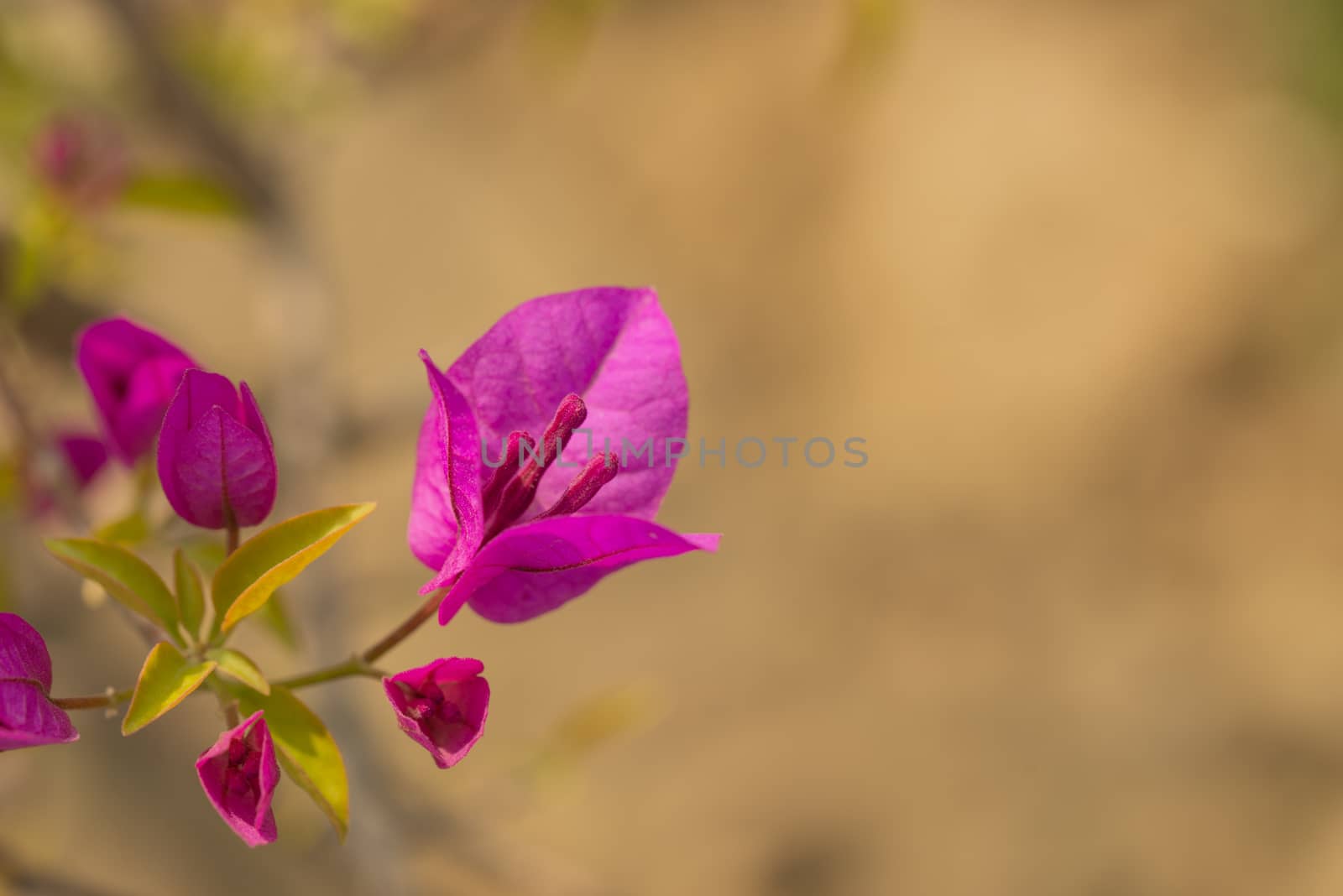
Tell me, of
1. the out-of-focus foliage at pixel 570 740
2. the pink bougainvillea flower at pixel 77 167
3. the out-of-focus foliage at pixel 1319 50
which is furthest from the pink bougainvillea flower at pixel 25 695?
the out-of-focus foliage at pixel 1319 50

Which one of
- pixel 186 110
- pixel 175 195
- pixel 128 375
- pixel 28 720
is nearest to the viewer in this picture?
pixel 28 720

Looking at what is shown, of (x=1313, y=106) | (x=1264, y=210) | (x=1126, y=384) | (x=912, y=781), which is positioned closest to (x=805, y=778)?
(x=912, y=781)

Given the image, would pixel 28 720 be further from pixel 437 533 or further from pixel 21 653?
pixel 437 533

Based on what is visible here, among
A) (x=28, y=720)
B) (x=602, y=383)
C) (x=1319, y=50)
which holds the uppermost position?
(x=1319, y=50)

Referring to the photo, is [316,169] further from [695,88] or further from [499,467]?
[499,467]

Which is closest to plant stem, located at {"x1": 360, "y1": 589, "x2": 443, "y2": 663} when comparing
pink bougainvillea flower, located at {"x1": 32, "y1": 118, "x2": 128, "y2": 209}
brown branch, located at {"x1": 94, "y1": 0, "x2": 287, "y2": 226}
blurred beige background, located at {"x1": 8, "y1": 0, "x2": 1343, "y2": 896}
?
pink bougainvillea flower, located at {"x1": 32, "y1": 118, "x2": 128, "y2": 209}

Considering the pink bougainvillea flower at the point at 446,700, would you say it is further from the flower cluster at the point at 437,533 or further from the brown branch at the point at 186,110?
the brown branch at the point at 186,110

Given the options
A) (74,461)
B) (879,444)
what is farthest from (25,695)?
(879,444)
